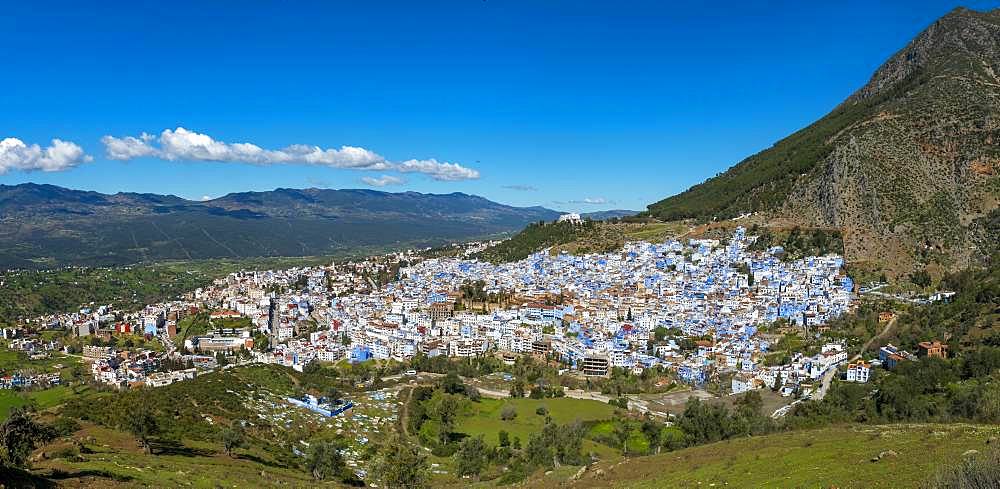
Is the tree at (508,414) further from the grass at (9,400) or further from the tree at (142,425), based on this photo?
the grass at (9,400)

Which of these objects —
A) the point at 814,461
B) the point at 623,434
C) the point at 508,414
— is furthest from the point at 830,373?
the point at 814,461

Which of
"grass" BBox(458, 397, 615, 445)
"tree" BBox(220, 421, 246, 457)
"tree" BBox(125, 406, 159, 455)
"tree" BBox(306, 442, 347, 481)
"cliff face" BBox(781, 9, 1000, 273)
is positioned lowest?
"grass" BBox(458, 397, 615, 445)

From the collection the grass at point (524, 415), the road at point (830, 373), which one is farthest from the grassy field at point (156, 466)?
the road at point (830, 373)

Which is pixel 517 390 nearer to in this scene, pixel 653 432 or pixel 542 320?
pixel 653 432

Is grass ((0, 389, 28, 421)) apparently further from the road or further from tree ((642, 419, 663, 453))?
the road

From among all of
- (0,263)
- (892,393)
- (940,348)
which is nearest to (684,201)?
(940,348)

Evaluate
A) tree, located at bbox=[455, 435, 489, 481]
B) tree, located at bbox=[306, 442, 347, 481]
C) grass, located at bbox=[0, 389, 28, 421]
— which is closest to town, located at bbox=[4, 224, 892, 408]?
grass, located at bbox=[0, 389, 28, 421]
